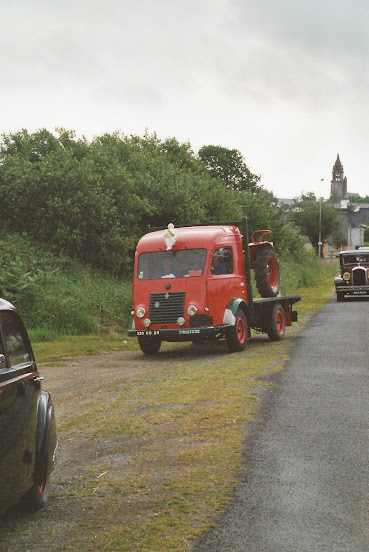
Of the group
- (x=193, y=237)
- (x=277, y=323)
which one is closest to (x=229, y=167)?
(x=277, y=323)

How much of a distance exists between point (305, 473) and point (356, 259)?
30.9 m

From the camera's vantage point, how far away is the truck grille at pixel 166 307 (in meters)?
16.2

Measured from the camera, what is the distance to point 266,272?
1842 centimetres

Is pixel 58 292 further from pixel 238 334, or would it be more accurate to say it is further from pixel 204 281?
pixel 238 334

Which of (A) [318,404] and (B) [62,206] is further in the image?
(B) [62,206]

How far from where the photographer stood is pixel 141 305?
1648 cm

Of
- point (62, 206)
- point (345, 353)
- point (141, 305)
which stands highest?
point (62, 206)

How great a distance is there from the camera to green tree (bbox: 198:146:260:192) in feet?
270

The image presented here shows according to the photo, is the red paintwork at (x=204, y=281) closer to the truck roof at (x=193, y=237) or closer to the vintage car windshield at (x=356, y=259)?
the truck roof at (x=193, y=237)

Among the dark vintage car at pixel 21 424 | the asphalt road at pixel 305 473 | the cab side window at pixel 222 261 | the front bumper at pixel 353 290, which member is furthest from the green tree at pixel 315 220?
the dark vintage car at pixel 21 424

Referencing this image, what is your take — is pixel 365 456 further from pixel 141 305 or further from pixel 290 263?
pixel 290 263

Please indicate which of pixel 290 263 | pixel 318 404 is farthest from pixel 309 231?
pixel 318 404

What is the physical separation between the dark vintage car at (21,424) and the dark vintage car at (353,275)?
3068cm

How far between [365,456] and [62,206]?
19044 mm
